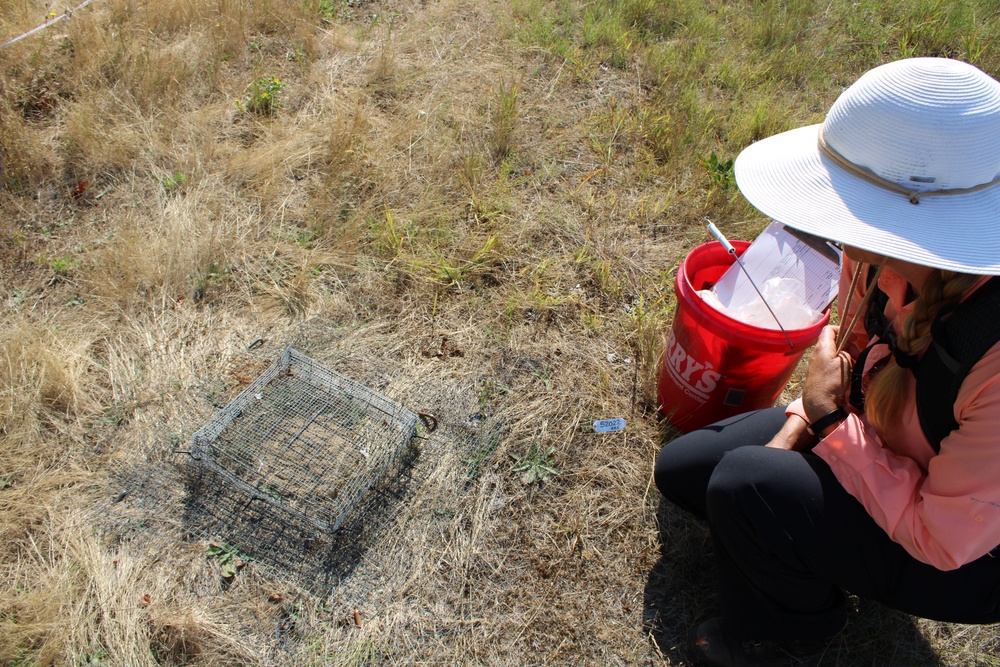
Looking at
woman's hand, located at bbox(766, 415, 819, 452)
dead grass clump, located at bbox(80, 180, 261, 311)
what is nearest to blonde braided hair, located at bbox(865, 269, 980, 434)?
woman's hand, located at bbox(766, 415, 819, 452)

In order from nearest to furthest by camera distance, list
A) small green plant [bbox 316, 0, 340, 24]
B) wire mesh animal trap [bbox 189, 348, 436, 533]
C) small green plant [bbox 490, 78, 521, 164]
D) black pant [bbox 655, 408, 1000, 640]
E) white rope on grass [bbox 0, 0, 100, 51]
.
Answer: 1. black pant [bbox 655, 408, 1000, 640]
2. wire mesh animal trap [bbox 189, 348, 436, 533]
3. small green plant [bbox 490, 78, 521, 164]
4. white rope on grass [bbox 0, 0, 100, 51]
5. small green plant [bbox 316, 0, 340, 24]

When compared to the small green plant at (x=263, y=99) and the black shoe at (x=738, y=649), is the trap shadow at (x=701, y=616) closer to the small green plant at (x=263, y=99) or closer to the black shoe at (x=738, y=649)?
the black shoe at (x=738, y=649)

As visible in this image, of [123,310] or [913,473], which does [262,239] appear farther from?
[913,473]

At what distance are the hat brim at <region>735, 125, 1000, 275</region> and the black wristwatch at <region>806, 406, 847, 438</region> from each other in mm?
611

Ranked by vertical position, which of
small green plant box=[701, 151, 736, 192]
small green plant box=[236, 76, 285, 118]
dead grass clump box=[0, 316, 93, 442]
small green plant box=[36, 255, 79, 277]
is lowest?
dead grass clump box=[0, 316, 93, 442]

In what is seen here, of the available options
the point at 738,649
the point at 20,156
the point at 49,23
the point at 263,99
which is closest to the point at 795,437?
the point at 738,649

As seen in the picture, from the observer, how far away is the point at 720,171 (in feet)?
10.8

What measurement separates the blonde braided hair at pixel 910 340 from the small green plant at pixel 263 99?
3.33 metres

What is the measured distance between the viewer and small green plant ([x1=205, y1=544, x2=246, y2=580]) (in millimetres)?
2102

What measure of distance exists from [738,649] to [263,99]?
3510 millimetres

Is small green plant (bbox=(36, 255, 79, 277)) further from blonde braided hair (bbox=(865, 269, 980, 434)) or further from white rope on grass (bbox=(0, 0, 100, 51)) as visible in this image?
blonde braided hair (bbox=(865, 269, 980, 434))

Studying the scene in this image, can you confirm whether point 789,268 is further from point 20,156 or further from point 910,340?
point 20,156

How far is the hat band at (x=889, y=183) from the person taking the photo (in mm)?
1250

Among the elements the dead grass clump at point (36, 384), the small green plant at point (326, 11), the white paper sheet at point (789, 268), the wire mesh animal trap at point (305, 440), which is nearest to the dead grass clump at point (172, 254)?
the dead grass clump at point (36, 384)
